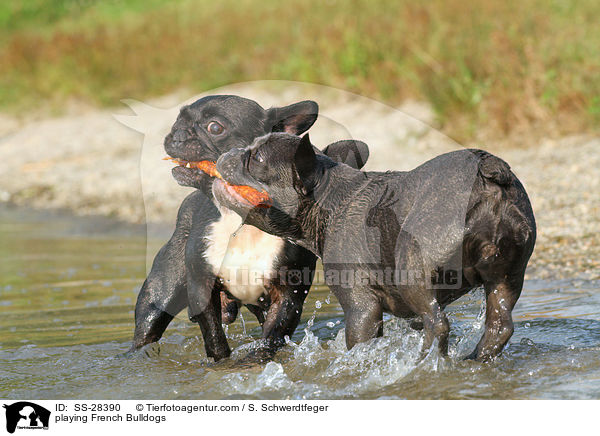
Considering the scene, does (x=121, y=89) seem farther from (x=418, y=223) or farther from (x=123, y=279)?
(x=418, y=223)

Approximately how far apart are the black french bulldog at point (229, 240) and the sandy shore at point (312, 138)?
0.93 ft

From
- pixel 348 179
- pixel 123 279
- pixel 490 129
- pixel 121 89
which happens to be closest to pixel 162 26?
pixel 121 89

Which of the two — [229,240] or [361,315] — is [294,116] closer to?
[229,240]

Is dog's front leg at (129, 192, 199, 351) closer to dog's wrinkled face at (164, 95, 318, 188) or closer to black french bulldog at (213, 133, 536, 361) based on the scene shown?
dog's wrinkled face at (164, 95, 318, 188)

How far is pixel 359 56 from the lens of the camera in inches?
525

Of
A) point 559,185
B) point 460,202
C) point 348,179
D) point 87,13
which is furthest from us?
point 87,13

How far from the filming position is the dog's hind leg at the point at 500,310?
4.57m

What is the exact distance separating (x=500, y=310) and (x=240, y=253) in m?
1.56

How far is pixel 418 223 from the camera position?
449 centimetres

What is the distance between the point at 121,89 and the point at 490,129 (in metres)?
8.48
